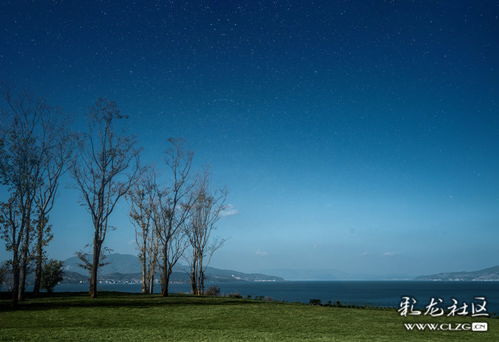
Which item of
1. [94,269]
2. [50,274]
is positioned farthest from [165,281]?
[50,274]

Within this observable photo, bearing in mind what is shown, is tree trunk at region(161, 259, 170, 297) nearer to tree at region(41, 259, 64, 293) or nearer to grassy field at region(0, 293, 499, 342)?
grassy field at region(0, 293, 499, 342)

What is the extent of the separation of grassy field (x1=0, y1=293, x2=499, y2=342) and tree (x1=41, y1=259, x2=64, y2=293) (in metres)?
16.9

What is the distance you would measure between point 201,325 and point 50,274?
26.4 meters

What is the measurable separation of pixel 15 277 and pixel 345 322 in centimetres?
1585

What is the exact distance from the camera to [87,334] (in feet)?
36.7

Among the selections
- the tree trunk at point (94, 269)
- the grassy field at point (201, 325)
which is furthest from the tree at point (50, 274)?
the grassy field at point (201, 325)

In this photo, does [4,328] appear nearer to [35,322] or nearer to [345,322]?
[35,322]

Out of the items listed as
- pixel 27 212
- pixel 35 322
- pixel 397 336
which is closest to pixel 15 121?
pixel 27 212

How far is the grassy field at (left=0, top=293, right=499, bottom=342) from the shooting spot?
36.3 feet

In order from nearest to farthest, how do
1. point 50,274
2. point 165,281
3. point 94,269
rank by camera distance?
point 94,269 < point 165,281 < point 50,274

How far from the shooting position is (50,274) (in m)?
34.4

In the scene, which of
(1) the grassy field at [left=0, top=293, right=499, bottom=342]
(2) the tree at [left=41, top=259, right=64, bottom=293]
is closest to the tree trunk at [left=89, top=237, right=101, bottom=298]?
(1) the grassy field at [left=0, top=293, right=499, bottom=342]

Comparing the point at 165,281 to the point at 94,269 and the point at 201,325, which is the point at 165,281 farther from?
the point at 201,325

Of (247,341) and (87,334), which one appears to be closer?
(247,341)
